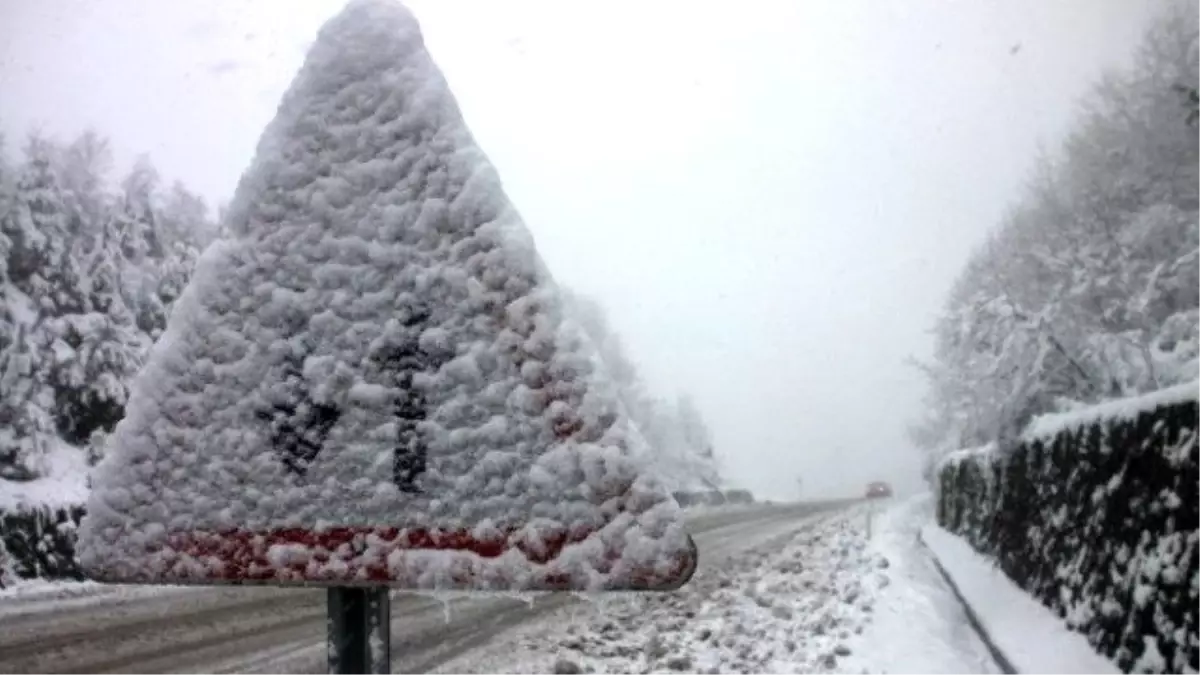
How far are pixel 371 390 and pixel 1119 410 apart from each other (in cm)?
799

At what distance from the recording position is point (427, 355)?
1.67m

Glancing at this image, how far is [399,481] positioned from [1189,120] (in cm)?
1422

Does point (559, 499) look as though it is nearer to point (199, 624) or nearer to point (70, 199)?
point (199, 624)

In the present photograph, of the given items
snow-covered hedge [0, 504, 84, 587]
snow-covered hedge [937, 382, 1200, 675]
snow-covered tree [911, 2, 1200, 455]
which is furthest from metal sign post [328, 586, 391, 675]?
snow-covered hedge [0, 504, 84, 587]

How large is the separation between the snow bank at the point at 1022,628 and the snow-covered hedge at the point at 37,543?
14976 mm

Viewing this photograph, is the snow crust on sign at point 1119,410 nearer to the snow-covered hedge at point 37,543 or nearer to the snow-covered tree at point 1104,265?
the snow-covered tree at point 1104,265

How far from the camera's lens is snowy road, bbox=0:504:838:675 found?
27.0ft

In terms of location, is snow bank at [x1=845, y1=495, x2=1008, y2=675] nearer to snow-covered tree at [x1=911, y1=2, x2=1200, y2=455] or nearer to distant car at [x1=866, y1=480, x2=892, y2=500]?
snow-covered tree at [x1=911, y1=2, x2=1200, y2=455]

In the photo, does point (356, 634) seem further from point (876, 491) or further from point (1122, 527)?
point (876, 491)

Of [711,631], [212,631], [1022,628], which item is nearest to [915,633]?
[1022,628]

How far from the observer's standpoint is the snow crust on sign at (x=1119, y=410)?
6.42 m

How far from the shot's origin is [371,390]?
66.1 inches

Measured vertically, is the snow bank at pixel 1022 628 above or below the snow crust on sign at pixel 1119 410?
below

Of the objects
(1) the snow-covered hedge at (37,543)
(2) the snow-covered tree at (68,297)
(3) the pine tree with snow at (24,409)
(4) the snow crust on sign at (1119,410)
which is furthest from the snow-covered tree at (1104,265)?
(3) the pine tree with snow at (24,409)
